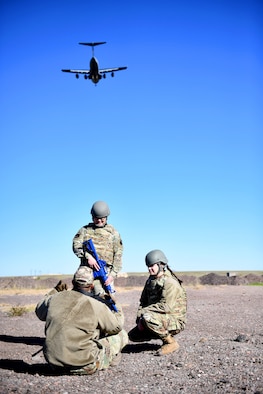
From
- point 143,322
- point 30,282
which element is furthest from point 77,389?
point 30,282

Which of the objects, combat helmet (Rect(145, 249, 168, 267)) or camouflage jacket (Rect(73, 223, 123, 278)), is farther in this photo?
camouflage jacket (Rect(73, 223, 123, 278))

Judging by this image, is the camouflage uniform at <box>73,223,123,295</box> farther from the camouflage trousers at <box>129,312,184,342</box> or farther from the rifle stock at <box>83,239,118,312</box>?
the camouflage trousers at <box>129,312,184,342</box>

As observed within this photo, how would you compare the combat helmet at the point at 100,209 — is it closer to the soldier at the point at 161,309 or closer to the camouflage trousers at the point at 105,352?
the soldier at the point at 161,309

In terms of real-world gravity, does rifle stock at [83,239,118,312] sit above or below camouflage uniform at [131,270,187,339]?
above

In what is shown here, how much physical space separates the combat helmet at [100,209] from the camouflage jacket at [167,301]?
1385 mm

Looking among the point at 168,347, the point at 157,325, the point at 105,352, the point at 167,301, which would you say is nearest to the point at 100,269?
the point at 167,301

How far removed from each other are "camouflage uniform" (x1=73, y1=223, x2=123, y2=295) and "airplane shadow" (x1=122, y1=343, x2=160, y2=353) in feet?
3.91

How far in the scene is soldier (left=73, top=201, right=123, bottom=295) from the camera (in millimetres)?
8484

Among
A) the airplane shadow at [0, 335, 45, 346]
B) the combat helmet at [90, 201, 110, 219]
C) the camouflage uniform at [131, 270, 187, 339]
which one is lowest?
the airplane shadow at [0, 335, 45, 346]

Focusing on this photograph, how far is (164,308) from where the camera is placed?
738cm

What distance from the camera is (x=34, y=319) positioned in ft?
46.1

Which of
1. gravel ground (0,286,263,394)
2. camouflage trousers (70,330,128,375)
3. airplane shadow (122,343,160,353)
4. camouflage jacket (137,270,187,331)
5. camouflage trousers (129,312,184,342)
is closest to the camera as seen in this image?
gravel ground (0,286,263,394)

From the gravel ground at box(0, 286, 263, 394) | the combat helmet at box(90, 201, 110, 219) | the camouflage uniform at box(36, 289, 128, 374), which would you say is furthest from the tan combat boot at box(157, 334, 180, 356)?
the combat helmet at box(90, 201, 110, 219)

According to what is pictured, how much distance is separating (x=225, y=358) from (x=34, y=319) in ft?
27.0
